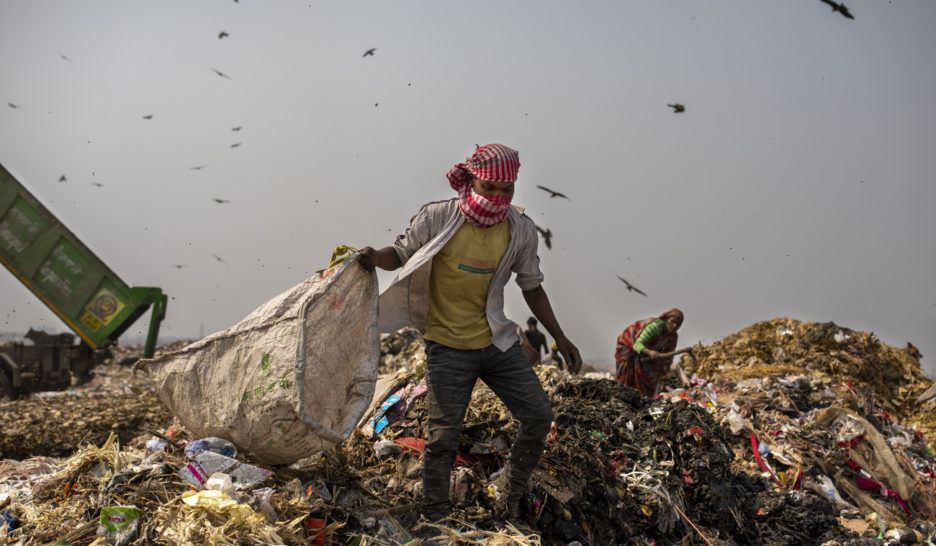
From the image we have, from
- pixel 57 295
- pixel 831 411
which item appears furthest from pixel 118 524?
pixel 57 295

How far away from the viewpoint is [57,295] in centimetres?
1095

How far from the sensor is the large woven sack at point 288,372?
2.98 meters

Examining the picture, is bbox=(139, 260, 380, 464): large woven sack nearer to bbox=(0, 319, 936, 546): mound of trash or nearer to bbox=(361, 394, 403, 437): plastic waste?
bbox=(0, 319, 936, 546): mound of trash

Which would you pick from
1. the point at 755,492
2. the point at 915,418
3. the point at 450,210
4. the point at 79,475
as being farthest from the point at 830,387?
the point at 79,475

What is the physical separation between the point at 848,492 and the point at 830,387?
9.82ft

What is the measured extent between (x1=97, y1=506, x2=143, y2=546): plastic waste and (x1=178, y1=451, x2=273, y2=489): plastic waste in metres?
0.34

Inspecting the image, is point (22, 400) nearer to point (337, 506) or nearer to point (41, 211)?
point (41, 211)

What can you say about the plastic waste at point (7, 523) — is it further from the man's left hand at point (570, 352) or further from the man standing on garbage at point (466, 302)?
the man's left hand at point (570, 352)

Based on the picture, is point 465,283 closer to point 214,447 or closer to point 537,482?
point 537,482

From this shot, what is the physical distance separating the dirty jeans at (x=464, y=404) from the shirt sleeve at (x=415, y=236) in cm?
49

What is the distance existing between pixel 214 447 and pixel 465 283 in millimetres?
1470

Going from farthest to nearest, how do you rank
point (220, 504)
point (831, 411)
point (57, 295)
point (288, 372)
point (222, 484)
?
point (57, 295) → point (831, 411) → point (288, 372) → point (222, 484) → point (220, 504)

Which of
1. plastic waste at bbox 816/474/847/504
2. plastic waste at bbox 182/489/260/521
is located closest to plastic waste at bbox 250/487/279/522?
plastic waste at bbox 182/489/260/521

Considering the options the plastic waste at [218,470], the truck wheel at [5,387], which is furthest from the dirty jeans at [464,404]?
the truck wheel at [5,387]
